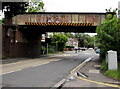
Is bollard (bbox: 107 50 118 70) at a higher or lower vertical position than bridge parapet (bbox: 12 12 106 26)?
lower

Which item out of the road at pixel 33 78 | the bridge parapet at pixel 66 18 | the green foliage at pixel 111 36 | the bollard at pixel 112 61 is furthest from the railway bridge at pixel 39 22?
the bollard at pixel 112 61

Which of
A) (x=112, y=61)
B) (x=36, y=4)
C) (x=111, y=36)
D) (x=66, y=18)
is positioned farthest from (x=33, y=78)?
(x=36, y=4)

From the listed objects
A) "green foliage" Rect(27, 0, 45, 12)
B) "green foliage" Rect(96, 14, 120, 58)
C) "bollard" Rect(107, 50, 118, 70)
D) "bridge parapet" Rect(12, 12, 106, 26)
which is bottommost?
"bollard" Rect(107, 50, 118, 70)

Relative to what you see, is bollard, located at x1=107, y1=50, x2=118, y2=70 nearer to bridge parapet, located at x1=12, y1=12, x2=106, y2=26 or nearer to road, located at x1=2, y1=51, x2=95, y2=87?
road, located at x1=2, y1=51, x2=95, y2=87

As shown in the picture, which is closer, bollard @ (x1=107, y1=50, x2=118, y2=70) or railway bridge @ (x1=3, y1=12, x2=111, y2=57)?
bollard @ (x1=107, y1=50, x2=118, y2=70)

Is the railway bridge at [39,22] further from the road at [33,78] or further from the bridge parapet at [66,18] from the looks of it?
the road at [33,78]

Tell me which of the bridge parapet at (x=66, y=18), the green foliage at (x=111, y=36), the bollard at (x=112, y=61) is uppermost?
the bridge parapet at (x=66, y=18)

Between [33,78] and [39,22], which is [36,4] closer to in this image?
[39,22]

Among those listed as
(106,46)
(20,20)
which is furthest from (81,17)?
(106,46)

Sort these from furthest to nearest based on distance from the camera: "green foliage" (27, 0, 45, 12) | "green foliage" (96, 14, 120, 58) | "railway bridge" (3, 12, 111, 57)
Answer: "green foliage" (27, 0, 45, 12) → "railway bridge" (3, 12, 111, 57) → "green foliage" (96, 14, 120, 58)

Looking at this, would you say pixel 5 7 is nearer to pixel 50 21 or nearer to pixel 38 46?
pixel 50 21

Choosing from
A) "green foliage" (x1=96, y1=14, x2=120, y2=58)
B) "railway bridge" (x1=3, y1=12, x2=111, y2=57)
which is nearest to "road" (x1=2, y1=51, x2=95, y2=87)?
"green foliage" (x1=96, y1=14, x2=120, y2=58)

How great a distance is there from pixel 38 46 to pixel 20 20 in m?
11.5

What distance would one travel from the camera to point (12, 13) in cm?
2786
